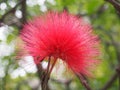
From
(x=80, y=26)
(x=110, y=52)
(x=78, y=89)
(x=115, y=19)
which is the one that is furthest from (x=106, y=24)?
(x=80, y=26)

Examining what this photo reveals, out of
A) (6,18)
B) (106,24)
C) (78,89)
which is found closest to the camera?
(6,18)

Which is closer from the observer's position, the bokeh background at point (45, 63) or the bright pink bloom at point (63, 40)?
the bright pink bloom at point (63, 40)

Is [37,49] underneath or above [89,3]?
underneath

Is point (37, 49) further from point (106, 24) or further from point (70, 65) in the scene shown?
point (106, 24)

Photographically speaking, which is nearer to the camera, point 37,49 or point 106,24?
point 37,49
